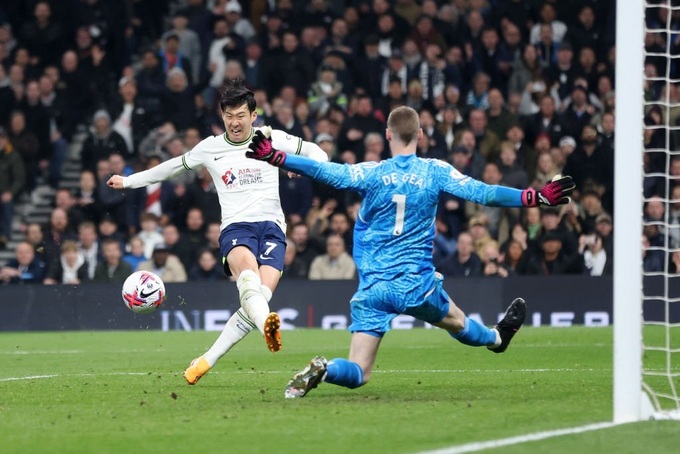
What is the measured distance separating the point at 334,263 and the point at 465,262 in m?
1.80

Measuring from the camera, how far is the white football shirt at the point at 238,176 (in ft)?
34.8

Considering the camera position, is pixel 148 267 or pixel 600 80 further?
pixel 600 80

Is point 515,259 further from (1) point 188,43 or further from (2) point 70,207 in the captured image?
(1) point 188,43

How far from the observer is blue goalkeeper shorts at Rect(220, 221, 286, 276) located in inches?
409

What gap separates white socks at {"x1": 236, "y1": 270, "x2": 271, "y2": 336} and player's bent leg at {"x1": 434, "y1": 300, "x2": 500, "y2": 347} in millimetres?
1291

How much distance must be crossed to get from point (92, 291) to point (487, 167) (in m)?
5.72

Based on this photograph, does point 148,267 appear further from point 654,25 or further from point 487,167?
point 654,25

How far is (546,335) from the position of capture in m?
15.5

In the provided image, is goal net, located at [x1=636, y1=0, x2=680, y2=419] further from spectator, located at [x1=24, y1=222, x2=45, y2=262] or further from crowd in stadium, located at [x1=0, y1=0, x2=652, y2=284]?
spectator, located at [x1=24, y1=222, x2=45, y2=262]

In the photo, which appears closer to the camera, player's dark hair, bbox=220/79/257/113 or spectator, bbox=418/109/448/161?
player's dark hair, bbox=220/79/257/113

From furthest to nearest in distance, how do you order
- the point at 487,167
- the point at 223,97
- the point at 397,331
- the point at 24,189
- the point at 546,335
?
1. the point at 24,189
2. the point at 487,167
3. the point at 397,331
4. the point at 546,335
5. the point at 223,97

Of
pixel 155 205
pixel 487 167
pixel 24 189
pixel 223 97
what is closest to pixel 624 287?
pixel 223 97

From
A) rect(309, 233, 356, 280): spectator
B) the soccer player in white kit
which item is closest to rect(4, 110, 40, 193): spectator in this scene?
rect(309, 233, 356, 280): spectator

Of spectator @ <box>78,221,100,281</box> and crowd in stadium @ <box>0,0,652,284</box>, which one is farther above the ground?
crowd in stadium @ <box>0,0,652,284</box>
